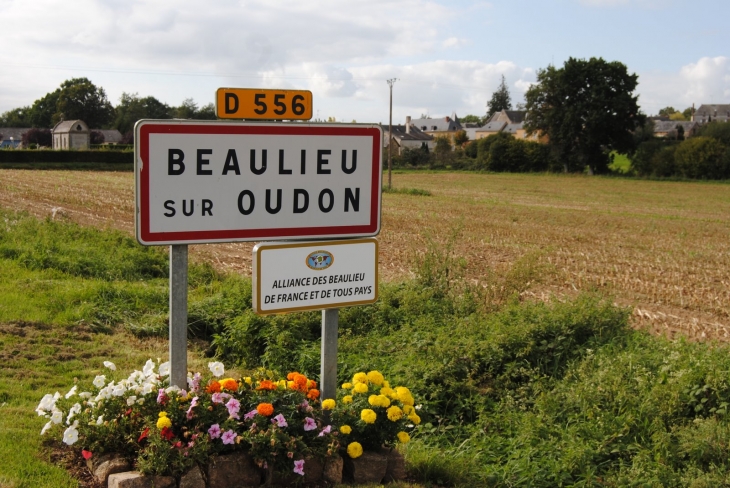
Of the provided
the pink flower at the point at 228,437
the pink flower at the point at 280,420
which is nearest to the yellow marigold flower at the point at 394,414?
the pink flower at the point at 280,420

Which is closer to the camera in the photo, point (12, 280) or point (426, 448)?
point (426, 448)

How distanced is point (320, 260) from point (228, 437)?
1.07 m

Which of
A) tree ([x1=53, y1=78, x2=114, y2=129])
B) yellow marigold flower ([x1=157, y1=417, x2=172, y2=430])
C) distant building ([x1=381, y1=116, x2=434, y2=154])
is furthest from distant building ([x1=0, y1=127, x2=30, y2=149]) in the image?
yellow marigold flower ([x1=157, y1=417, x2=172, y2=430])

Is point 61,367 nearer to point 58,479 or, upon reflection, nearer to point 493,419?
point 58,479

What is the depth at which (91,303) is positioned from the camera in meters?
8.25

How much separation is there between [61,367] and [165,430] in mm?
3047

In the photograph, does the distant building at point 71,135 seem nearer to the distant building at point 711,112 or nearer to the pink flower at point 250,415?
the pink flower at point 250,415

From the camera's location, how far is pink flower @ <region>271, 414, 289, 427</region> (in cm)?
362

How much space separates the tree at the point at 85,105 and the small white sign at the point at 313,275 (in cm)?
11273

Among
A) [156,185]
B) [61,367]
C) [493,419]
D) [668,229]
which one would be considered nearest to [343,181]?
[156,185]

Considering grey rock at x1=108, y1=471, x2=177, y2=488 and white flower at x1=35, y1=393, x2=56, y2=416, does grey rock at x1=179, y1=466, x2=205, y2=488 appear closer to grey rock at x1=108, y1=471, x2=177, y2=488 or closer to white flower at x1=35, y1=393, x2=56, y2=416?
grey rock at x1=108, y1=471, x2=177, y2=488

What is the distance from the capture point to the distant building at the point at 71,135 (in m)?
88.7

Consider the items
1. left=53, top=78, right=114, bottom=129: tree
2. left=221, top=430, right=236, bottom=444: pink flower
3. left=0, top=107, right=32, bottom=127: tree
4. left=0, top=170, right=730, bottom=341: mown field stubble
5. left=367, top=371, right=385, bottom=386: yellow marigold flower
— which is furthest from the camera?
left=0, top=107, right=32, bottom=127: tree

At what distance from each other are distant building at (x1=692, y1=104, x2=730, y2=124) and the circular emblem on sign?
155 m
